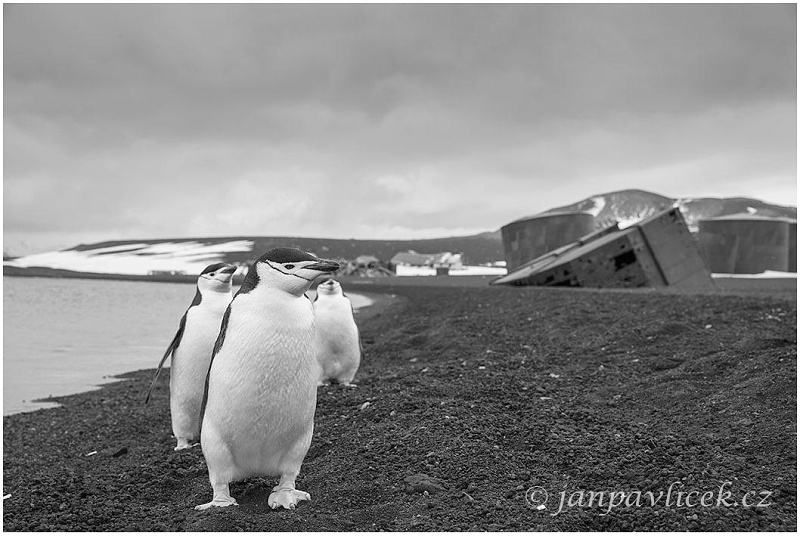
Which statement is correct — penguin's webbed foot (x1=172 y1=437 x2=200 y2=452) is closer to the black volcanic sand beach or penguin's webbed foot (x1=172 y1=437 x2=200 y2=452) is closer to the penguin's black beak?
the black volcanic sand beach

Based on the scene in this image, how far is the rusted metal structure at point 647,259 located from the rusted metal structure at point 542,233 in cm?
1077

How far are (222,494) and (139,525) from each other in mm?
440

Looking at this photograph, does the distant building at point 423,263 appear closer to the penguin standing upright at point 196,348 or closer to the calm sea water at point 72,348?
the calm sea water at point 72,348

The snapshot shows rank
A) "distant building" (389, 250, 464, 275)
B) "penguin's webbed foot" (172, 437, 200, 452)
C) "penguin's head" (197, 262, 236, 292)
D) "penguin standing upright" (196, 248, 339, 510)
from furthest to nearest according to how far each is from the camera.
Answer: "distant building" (389, 250, 464, 275)
"penguin's webbed foot" (172, 437, 200, 452)
"penguin's head" (197, 262, 236, 292)
"penguin standing upright" (196, 248, 339, 510)

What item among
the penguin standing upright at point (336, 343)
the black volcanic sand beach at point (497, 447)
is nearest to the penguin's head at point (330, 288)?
the penguin standing upright at point (336, 343)

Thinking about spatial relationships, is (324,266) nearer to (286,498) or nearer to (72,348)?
(286,498)

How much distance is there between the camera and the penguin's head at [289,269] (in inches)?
131

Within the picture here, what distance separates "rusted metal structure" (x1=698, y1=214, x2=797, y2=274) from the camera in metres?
29.8

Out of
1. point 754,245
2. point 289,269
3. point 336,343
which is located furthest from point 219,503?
point 754,245

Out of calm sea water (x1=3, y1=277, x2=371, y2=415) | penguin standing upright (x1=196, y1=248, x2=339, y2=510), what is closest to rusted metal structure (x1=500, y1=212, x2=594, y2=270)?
calm sea water (x1=3, y1=277, x2=371, y2=415)

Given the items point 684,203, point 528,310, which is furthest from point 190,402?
point 684,203

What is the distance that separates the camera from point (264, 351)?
3.46 metres

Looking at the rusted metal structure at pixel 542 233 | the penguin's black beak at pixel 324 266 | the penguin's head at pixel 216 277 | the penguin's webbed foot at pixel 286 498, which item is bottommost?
the penguin's webbed foot at pixel 286 498

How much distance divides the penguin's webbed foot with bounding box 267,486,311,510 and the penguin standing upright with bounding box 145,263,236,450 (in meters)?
1.66
